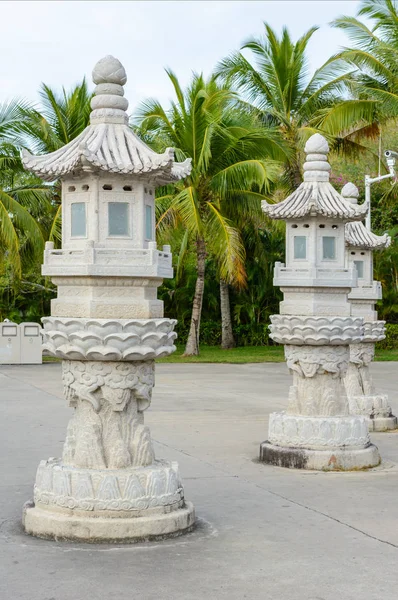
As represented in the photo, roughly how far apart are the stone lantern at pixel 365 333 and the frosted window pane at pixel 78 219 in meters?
5.71

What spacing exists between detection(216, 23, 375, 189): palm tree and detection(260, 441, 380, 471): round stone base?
16.8 metres

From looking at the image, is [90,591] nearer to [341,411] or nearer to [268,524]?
[268,524]

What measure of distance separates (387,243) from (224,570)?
7.00 metres

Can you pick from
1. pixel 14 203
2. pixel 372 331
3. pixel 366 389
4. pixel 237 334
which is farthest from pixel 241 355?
pixel 372 331

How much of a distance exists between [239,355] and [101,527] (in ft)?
66.1

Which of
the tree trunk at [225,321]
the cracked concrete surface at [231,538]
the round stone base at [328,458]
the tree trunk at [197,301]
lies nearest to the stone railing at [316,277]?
the round stone base at [328,458]

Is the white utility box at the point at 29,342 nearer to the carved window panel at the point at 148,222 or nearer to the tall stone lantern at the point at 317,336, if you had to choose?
the tall stone lantern at the point at 317,336

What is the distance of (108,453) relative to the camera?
22.2 feet

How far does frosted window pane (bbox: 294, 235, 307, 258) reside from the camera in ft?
31.8

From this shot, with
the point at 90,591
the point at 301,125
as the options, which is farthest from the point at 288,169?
the point at 90,591

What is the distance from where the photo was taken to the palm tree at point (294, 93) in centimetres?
2512

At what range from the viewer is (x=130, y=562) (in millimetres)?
5938

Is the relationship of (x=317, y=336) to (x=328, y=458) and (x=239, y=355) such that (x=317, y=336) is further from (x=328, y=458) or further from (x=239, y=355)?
(x=239, y=355)

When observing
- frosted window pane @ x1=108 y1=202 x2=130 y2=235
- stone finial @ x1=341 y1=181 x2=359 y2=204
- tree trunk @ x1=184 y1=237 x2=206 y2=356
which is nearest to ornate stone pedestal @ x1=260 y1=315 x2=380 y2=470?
stone finial @ x1=341 y1=181 x2=359 y2=204
